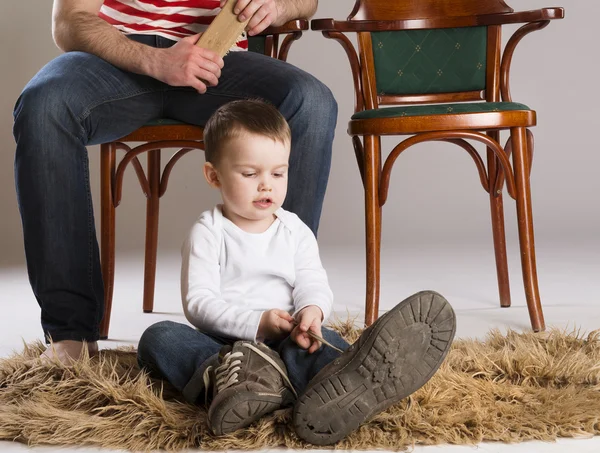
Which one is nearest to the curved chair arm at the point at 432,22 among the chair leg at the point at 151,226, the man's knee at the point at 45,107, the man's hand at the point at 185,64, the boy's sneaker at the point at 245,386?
the man's hand at the point at 185,64

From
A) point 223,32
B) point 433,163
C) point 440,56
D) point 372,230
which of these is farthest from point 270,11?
point 433,163

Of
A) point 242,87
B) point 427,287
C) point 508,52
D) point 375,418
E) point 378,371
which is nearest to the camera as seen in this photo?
point 378,371

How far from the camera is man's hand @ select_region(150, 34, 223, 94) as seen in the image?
202 cm

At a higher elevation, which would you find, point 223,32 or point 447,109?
point 223,32

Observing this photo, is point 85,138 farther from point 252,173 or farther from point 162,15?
point 252,173

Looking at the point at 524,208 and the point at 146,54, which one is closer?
the point at 146,54

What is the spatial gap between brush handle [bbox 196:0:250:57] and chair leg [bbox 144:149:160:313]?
0.62 m

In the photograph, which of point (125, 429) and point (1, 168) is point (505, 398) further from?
point (1, 168)

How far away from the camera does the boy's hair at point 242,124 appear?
5.35 ft

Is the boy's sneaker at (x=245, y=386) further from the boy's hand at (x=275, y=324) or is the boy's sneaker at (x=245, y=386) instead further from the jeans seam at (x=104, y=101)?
the jeans seam at (x=104, y=101)

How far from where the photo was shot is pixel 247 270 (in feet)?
5.54

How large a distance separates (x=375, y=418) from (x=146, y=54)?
104 cm

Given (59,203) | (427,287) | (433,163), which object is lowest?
(427,287)

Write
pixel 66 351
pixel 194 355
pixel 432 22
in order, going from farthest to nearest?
pixel 432 22 → pixel 66 351 → pixel 194 355
